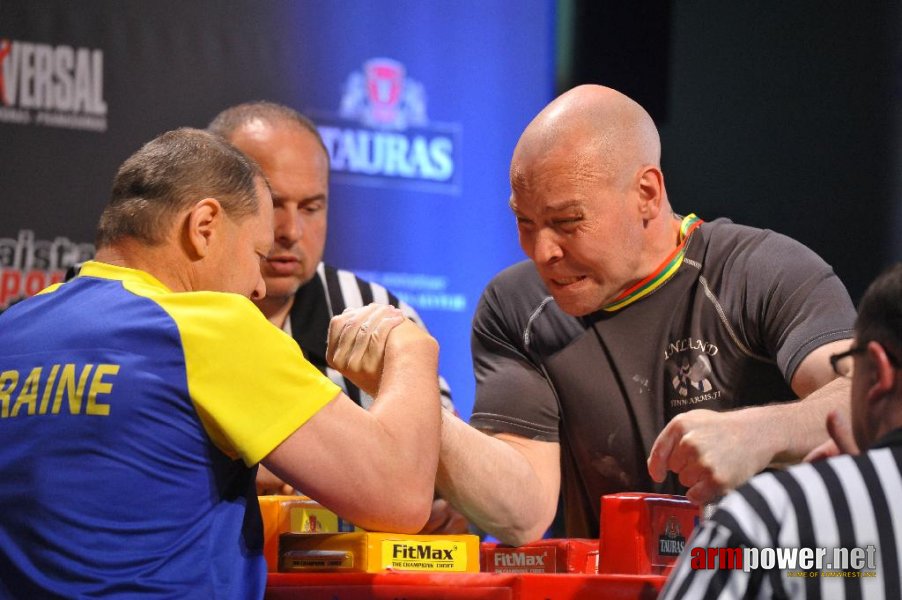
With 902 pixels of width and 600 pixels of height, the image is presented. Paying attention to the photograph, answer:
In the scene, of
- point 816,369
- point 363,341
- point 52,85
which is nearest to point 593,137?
point 816,369

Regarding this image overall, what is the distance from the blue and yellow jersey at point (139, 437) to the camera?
1415mm

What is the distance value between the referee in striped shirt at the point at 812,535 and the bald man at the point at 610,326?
35.2 inches

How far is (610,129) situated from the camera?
87.7 inches

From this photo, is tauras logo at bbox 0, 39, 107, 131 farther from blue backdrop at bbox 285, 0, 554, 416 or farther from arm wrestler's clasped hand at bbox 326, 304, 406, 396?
arm wrestler's clasped hand at bbox 326, 304, 406, 396

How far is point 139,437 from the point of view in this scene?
143 centimetres

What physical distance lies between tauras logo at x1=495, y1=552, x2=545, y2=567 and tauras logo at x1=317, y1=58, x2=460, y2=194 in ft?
7.38

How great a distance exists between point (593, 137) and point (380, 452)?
0.95 metres

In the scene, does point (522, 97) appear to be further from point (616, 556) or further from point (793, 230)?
point (616, 556)

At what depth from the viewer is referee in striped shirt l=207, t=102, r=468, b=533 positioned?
2.78m

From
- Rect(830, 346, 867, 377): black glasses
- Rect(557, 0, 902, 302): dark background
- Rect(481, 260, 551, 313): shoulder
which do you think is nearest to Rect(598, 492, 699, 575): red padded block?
Rect(830, 346, 867, 377): black glasses

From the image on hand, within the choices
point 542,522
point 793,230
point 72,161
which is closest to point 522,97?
point 793,230

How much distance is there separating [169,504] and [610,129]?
119 cm

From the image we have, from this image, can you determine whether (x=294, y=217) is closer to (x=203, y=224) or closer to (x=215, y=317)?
(x=203, y=224)

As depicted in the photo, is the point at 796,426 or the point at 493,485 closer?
the point at 796,426
